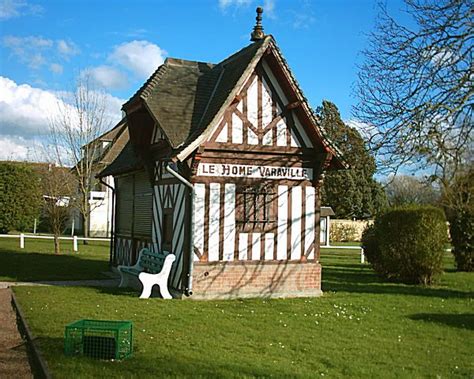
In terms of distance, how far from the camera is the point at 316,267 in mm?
15648

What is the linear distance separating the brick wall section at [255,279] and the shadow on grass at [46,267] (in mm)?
5780

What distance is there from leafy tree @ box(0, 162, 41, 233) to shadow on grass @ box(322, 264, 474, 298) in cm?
2712

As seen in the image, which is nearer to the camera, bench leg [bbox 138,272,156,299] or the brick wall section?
bench leg [bbox 138,272,156,299]

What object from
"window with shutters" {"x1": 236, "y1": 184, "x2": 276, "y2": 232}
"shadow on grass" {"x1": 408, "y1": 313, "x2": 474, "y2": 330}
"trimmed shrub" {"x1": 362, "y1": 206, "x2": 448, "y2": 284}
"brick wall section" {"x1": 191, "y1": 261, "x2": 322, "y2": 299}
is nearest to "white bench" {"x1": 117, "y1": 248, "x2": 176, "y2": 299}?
"brick wall section" {"x1": 191, "y1": 261, "x2": 322, "y2": 299}

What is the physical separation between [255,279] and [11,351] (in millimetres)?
7047

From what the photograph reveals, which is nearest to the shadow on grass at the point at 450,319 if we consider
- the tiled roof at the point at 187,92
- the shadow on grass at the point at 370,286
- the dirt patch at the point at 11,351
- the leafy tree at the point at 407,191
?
the shadow on grass at the point at 370,286

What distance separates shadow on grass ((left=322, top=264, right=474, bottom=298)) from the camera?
55.3 ft

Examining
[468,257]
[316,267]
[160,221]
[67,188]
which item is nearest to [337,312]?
[316,267]

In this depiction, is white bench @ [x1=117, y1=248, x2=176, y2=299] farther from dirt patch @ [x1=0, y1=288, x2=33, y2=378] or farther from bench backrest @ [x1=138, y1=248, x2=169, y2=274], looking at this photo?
dirt patch @ [x1=0, y1=288, x2=33, y2=378]

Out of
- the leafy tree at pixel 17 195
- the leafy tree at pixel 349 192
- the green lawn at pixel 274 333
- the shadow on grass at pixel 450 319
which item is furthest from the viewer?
the leafy tree at pixel 349 192

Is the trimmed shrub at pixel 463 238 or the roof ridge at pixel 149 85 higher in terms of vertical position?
the roof ridge at pixel 149 85

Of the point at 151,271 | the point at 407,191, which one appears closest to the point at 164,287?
the point at 151,271

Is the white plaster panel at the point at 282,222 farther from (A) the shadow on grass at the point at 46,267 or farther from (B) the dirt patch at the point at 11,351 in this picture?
(A) the shadow on grass at the point at 46,267

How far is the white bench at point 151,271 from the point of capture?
1433cm
